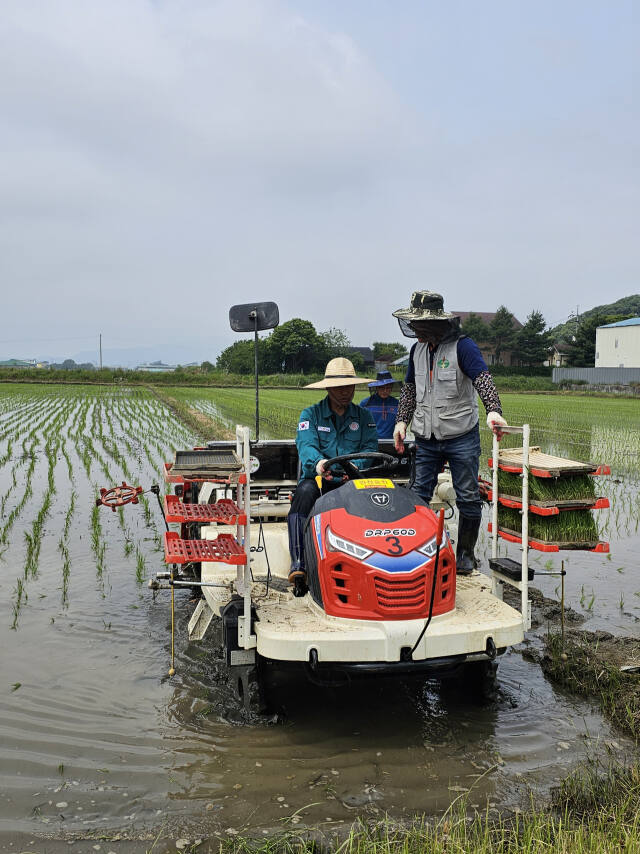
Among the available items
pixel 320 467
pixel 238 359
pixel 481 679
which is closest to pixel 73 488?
pixel 320 467

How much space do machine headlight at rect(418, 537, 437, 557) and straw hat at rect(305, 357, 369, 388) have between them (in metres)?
1.38

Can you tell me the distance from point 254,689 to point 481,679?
1.27 m

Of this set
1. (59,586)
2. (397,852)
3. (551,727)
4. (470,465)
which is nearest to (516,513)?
(470,465)

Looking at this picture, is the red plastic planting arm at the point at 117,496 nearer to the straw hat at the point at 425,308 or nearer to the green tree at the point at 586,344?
the straw hat at the point at 425,308

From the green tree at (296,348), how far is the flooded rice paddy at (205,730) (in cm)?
6074

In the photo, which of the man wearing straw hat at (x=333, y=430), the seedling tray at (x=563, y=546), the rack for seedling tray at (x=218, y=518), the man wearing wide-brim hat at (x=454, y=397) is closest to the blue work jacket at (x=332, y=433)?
the man wearing straw hat at (x=333, y=430)

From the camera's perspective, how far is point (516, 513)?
486 centimetres

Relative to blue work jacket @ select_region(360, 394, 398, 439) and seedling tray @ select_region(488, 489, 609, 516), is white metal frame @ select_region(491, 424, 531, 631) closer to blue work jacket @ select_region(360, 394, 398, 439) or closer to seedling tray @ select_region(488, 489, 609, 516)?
seedling tray @ select_region(488, 489, 609, 516)

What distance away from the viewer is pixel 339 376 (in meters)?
5.15

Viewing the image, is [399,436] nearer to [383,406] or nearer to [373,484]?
[373,484]

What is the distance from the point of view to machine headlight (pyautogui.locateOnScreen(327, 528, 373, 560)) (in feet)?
12.6

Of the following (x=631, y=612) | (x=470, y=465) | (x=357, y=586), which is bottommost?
(x=631, y=612)

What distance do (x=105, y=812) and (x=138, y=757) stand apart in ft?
1.60

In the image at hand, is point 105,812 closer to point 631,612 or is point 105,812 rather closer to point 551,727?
point 551,727
